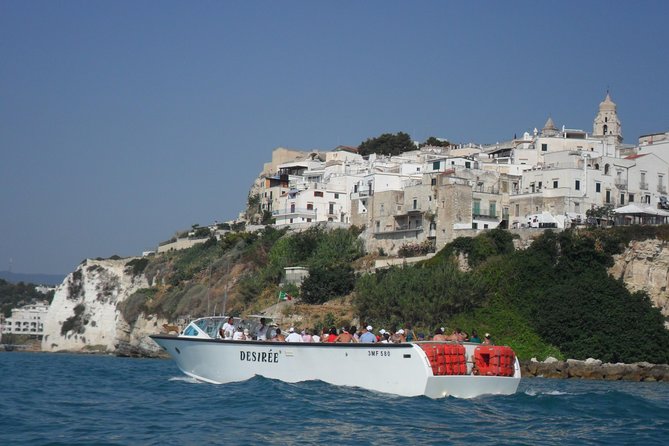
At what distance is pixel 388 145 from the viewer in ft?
343

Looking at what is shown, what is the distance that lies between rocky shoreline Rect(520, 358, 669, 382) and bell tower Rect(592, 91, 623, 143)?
4207 centimetres

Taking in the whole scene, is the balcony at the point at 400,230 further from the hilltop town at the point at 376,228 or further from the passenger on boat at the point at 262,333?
the passenger on boat at the point at 262,333

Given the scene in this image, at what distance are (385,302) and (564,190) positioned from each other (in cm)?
1497

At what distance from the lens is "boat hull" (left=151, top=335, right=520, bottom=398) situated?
79.0 ft

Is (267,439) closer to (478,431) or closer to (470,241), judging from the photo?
(478,431)

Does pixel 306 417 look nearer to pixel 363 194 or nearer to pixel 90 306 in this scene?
pixel 363 194

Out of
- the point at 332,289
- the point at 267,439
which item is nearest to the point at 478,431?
the point at 267,439

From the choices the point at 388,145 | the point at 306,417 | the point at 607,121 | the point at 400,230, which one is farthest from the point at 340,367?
the point at 388,145

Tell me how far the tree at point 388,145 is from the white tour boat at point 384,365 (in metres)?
74.8

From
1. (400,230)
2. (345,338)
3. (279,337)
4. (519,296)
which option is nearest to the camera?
(345,338)

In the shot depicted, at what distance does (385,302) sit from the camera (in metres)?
53.9

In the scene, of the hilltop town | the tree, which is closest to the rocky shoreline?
the hilltop town

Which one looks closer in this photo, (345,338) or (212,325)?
(345,338)

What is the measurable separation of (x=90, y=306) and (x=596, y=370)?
53.4 m
